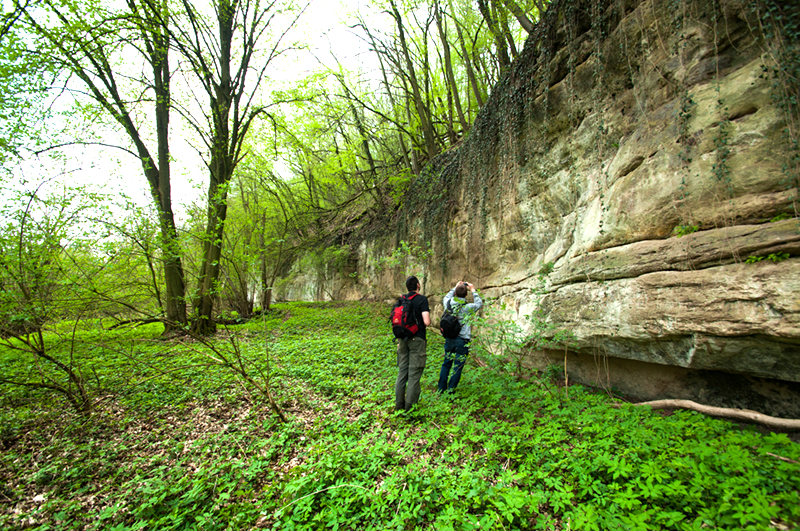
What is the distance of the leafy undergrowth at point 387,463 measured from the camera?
2.14 meters

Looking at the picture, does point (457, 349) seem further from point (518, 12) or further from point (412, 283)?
point (518, 12)

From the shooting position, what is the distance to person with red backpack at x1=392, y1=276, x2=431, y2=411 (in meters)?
4.27

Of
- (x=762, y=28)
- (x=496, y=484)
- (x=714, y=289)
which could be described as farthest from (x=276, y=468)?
(x=762, y=28)

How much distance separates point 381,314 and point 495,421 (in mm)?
8396

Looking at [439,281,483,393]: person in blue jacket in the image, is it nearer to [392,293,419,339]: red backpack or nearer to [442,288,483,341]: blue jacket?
[442,288,483,341]: blue jacket

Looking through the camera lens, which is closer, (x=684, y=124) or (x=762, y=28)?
(x=762, y=28)

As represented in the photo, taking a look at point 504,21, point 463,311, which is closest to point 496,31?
point 504,21

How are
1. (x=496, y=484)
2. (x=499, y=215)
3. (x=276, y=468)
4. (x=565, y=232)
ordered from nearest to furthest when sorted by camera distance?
(x=496, y=484)
(x=276, y=468)
(x=565, y=232)
(x=499, y=215)

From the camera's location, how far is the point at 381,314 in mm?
11875

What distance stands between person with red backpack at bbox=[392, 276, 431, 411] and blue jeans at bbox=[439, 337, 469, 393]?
50cm

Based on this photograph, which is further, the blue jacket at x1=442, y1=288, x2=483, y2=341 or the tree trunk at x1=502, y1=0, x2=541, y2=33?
the tree trunk at x1=502, y1=0, x2=541, y2=33

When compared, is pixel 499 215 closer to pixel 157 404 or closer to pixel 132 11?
A: pixel 157 404

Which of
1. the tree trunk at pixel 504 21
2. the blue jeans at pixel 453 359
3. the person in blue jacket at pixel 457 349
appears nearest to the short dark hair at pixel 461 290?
the person in blue jacket at pixel 457 349

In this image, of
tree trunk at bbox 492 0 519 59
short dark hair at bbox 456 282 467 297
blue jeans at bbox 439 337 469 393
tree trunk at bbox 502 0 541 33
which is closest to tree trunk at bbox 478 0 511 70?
tree trunk at bbox 492 0 519 59
